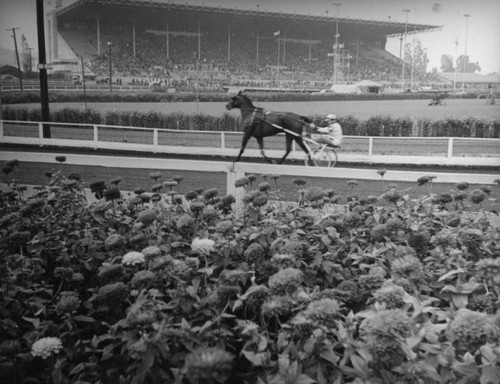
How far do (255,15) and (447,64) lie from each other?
1.55 meters

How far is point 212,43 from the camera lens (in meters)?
3.86

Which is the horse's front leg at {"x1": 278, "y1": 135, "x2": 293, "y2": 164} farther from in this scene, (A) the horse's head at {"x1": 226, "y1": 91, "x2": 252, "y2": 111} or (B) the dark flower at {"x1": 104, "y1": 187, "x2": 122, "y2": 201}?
(B) the dark flower at {"x1": 104, "y1": 187, "x2": 122, "y2": 201}

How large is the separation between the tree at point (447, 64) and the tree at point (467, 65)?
63 mm

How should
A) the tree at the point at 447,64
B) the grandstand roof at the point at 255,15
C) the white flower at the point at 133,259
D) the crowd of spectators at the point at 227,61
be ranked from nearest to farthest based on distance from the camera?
the white flower at the point at 133,259 < the grandstand roof at the point at 255,15 < the crowd of spectators at the point at 227,61 < the tree at the point at 447,64

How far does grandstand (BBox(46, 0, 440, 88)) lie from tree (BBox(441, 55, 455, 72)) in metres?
0.35

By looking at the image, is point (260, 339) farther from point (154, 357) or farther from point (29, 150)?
point (29, 150)

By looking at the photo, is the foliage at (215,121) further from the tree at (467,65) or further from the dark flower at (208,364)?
the dark flower at (208,364)

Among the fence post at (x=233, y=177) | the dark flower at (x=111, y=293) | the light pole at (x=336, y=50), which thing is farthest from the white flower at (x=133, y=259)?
the light pole at (x=336, y=50)

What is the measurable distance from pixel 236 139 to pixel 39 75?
1521mm

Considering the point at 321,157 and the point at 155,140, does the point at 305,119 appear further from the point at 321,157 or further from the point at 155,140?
the point at 155,140

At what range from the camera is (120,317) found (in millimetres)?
2445

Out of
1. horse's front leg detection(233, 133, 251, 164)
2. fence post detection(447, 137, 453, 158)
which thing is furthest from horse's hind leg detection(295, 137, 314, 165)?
fence post detection(447, 137, 453, 158)

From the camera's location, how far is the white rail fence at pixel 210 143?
394 cm

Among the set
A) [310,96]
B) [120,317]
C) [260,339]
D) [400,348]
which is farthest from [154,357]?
[310,96]
